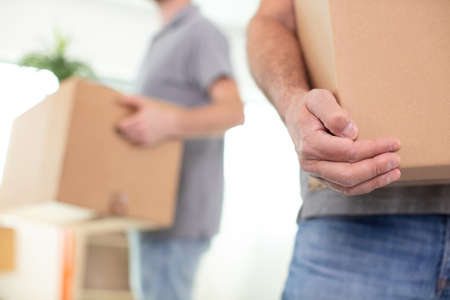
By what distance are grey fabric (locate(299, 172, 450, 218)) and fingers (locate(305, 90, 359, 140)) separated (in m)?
0.17

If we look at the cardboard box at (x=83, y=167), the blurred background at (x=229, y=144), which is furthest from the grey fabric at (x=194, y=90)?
the blurred background at (x=229, y=144)

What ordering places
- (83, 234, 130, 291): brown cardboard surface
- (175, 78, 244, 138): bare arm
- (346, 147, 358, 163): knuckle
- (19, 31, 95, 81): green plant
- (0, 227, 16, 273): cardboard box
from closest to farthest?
(346, 147, 358, 163): knuckle → (175, 78, 244, 138): bare arm → (0, 227, 16, 273): cardboard box → (19, 31, 95, 81): green plant → (83, 234, 130, 291): brown cardboard surface

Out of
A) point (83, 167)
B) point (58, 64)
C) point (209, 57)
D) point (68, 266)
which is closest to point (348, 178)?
point (83, 167)

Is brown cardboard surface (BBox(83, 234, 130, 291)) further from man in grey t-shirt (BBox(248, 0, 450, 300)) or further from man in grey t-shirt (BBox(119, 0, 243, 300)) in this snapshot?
man in grey t-shirt (BBox(248, 0, 450, 300))

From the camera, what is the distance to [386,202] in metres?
0.57

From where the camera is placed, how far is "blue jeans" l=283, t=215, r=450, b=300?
1.80 feet

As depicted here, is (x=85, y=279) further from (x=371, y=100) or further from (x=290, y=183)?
(x=371, y=100)

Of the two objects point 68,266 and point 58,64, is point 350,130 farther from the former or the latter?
point 68,266

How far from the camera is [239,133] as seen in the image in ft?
12.8

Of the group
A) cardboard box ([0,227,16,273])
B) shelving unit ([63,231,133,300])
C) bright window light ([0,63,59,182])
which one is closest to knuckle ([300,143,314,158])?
cardboard box ([0,227,16,273])

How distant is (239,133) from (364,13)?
3418mm

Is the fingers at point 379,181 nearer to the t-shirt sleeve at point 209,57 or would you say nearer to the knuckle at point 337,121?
the knuckle at point 337,121

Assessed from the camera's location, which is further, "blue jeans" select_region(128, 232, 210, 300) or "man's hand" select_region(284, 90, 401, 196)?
"blue jeans" select_region(128, 232, 210, 300)

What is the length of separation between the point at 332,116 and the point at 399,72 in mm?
Result: 102
